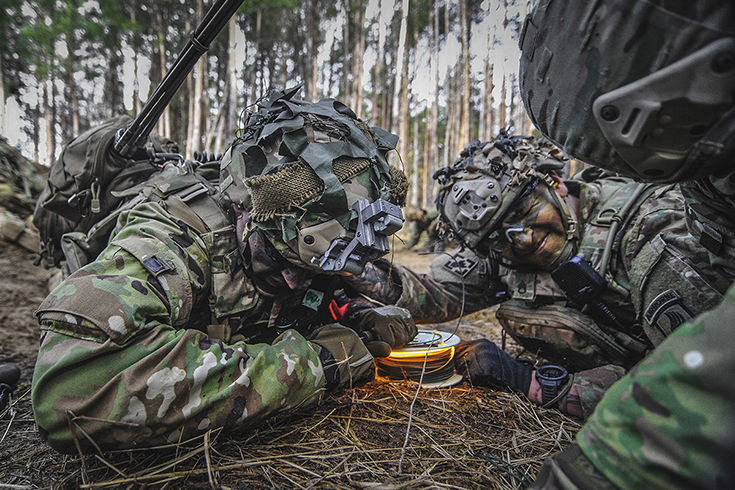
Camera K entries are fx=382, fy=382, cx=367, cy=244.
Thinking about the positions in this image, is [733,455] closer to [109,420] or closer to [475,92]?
[109,420]

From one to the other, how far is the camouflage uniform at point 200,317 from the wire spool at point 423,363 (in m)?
0.10

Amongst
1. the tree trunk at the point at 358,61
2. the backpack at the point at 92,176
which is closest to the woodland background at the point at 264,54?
the tree trunk at the point at 358,61

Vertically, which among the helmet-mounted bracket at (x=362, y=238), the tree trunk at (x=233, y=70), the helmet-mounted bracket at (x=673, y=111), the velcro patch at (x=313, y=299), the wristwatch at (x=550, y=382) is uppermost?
the tree trunk at (x=233, y=70)

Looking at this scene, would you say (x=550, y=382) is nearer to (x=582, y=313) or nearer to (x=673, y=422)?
(x=582, y=313)

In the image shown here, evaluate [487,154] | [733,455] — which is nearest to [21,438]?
[733,455]

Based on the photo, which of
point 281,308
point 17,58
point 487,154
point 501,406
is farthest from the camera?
point 17,58

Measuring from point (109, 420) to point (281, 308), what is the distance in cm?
100

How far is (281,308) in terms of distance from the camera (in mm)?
2121

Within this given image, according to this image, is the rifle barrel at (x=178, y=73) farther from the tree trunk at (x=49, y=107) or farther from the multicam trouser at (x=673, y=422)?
the tree trunk at (x=49, y=107)

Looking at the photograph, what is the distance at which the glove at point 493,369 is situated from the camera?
2.05 m

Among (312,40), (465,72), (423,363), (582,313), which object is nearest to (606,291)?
(582,313)

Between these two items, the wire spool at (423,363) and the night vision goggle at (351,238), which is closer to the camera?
the night vision goggle at (351,238)

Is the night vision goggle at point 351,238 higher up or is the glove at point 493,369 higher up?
the night vision goggle at point 351,238

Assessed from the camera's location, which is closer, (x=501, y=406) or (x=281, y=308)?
(x=501, y=406)
